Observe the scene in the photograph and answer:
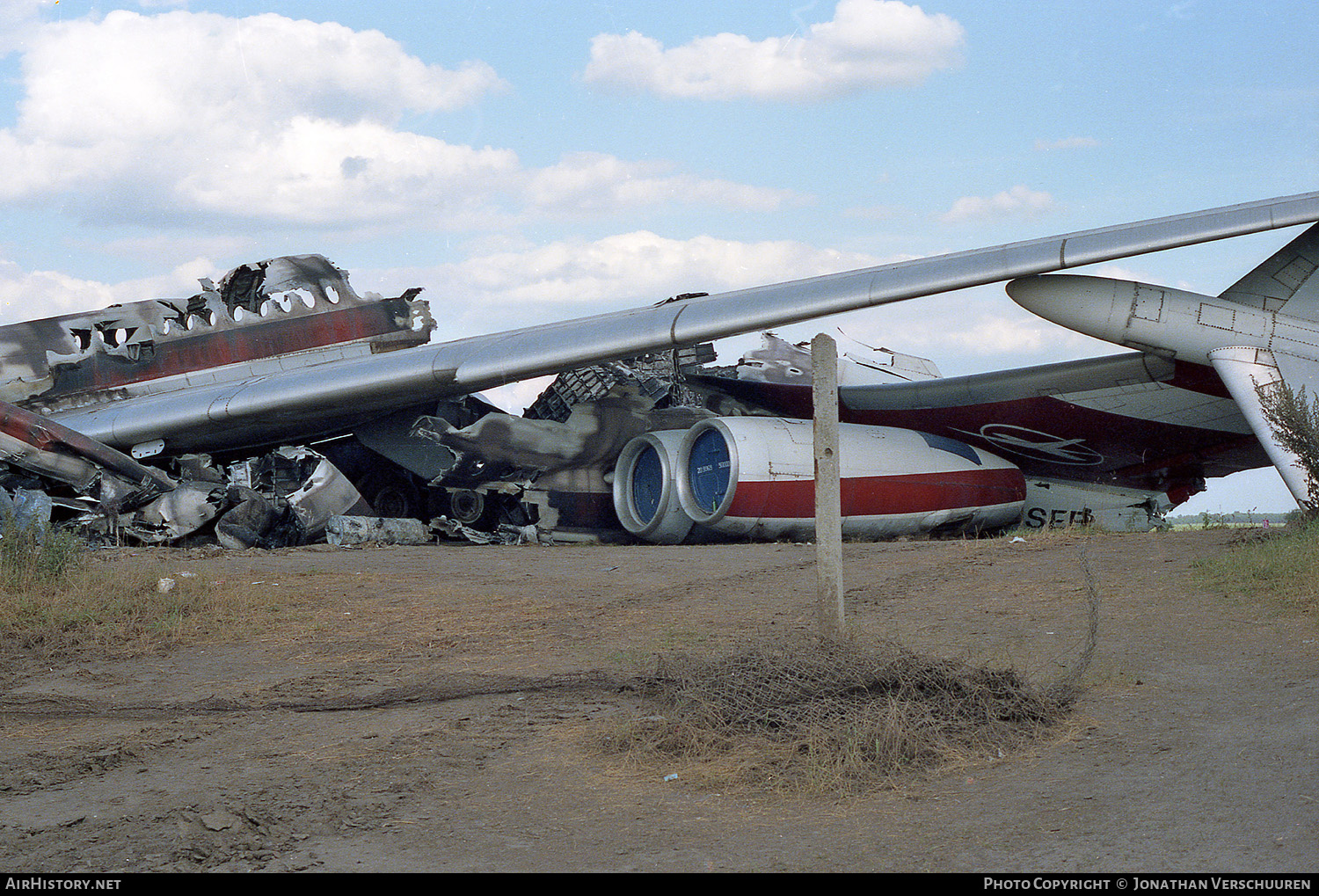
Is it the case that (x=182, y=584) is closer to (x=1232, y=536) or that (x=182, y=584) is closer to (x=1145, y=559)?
(x=1145, y=559)

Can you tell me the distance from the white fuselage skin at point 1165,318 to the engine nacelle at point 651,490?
5.47 meters

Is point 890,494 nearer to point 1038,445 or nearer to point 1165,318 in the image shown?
point 1038,445

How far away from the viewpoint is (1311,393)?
44.1 ft

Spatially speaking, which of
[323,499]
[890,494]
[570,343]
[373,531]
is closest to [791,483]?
[890,494]

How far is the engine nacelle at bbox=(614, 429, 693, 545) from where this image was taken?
53.2 ft

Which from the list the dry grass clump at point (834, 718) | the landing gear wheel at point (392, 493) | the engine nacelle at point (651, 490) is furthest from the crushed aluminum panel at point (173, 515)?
the dry grass clump at point (834, 718)

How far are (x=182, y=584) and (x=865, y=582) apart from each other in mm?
5904

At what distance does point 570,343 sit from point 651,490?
329 centimetres

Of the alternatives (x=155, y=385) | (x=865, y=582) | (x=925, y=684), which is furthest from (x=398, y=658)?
→ (x=155, y=385)

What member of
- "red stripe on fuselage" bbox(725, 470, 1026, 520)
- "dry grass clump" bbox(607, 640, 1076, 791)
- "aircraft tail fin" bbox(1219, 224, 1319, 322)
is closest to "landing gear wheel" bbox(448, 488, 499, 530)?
"red stripe on fuselage" bbox(725, 470, 1026, 520)

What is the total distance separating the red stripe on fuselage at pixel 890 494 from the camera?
15.0 metres

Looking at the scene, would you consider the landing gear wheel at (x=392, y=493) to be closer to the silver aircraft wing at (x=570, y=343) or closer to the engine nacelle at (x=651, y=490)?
the silver aircraft wing at (x=570, y=343)

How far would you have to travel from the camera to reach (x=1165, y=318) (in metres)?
13.8

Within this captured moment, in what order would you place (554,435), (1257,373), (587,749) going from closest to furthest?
1. (587,749)
2. (1257,373)
3. (554,435)
